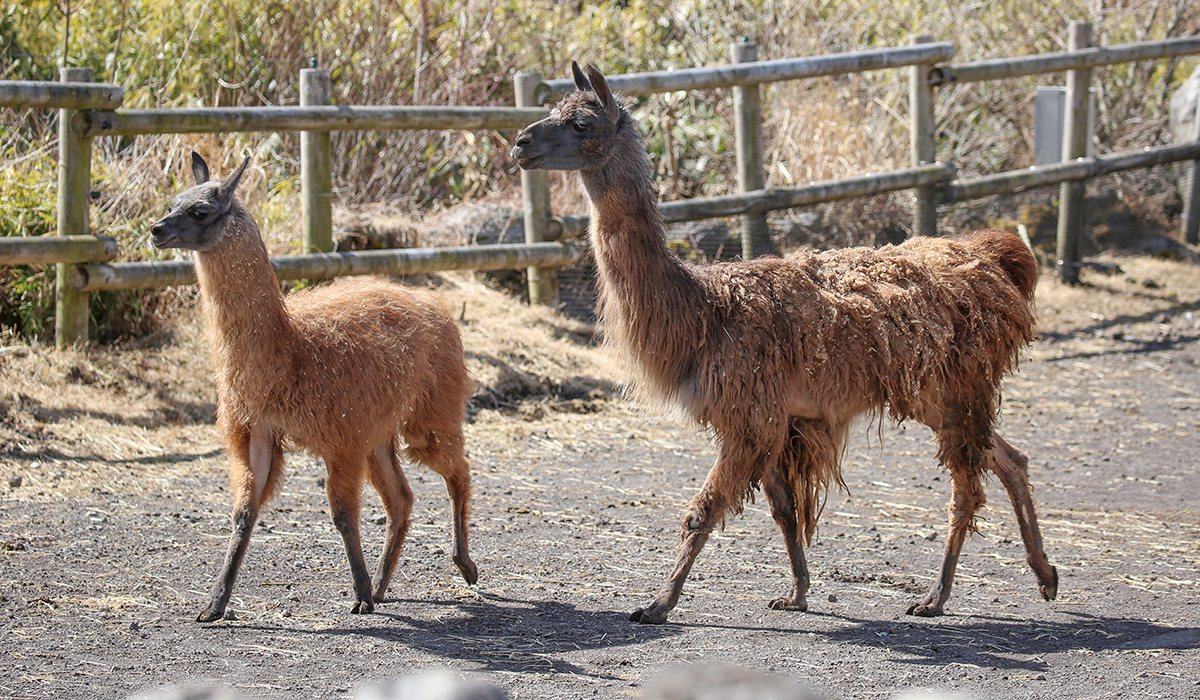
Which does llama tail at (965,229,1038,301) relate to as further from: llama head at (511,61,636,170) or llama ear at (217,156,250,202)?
llama ear at (217,156,250,202)

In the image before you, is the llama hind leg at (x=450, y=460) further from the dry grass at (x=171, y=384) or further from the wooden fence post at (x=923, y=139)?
the wooden fence post at (x=923, y=139)

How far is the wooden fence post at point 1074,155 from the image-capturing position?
11523 millimetres

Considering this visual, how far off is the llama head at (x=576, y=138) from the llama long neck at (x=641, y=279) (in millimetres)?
48

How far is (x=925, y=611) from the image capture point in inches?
187

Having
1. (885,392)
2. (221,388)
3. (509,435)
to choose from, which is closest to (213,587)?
(221,388)

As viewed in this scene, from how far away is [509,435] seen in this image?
765 centimetres

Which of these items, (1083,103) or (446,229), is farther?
(1083,103)

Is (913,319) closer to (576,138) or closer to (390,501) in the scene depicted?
(576,138)

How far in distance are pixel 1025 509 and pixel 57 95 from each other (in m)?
5.63

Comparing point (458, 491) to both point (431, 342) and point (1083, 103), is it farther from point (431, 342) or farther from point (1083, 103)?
point (1083, 103)

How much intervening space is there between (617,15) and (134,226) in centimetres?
698

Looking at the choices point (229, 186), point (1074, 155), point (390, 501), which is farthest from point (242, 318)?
point (1074, 155)

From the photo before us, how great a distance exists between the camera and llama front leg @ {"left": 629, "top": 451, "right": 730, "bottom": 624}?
4.56 metres

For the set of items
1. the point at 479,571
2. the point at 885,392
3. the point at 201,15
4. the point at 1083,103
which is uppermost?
the point at 201,15
